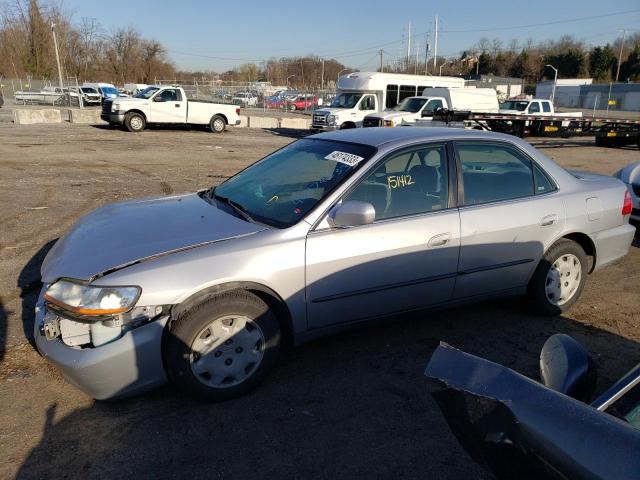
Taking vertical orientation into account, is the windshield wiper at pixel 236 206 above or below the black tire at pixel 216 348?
above

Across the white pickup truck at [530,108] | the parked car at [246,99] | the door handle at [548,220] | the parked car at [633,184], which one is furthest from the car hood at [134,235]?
the parked car at [246,99]

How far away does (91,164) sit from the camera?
1195 cm

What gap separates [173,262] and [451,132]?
2.43 meters

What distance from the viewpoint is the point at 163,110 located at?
71.1 feet

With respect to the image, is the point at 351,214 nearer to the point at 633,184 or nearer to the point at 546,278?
the point at 546,278

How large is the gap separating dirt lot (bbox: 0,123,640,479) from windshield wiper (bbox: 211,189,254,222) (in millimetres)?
1079

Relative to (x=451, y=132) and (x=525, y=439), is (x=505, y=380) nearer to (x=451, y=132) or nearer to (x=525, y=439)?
(x=525, y=439)

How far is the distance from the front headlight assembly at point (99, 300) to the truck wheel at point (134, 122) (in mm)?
20115

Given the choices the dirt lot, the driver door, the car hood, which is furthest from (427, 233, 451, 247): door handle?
the car hood

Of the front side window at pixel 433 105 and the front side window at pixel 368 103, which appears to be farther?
the front side window at pixel 368 103

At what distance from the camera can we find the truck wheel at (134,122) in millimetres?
20906

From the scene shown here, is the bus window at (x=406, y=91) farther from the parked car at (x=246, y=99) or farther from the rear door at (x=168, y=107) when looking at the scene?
the parked car at (x=246, y=99)

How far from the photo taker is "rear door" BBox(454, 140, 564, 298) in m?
3.69

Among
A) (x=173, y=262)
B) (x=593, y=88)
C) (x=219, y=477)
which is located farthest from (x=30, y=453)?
(x=593, y=88)
